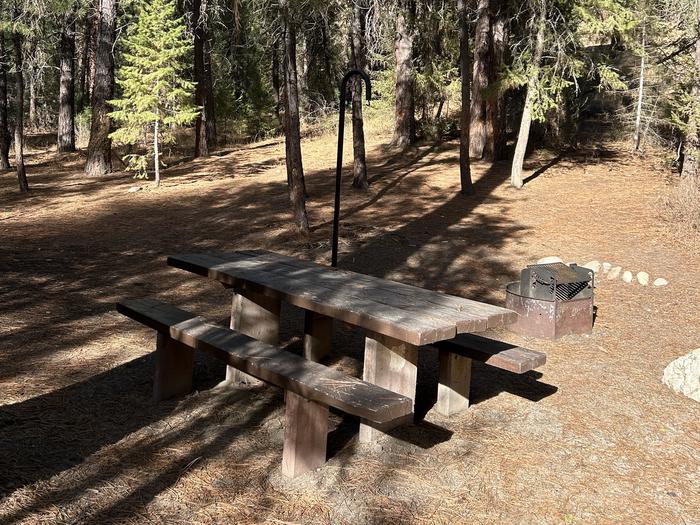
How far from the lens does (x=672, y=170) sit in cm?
1791

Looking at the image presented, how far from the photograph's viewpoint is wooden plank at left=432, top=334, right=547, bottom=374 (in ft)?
15.1

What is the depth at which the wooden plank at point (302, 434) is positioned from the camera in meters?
4.07

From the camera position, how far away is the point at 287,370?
4074mm

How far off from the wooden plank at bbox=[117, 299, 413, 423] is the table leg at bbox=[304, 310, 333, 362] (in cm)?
120

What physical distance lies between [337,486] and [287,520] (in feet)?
1.54

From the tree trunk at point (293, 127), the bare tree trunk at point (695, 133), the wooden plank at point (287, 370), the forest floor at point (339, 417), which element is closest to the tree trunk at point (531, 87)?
the bare tree trunk at point (695, 133)

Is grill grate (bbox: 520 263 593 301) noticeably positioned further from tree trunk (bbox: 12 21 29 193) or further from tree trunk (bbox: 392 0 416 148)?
tree trunk (bbox: 392 0 416 148)

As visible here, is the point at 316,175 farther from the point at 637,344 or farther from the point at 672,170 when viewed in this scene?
the point at 637,344

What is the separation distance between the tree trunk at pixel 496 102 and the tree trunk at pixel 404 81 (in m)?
2.40

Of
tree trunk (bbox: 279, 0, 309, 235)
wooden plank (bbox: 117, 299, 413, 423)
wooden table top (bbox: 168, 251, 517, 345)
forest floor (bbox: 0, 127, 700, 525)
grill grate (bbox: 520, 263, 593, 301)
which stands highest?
tree trunk (bbox: 279, 0, 309, 235)

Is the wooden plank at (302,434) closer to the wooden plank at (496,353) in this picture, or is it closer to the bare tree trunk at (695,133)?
the wooden plank at (496,353)

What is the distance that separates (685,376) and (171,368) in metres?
4.35

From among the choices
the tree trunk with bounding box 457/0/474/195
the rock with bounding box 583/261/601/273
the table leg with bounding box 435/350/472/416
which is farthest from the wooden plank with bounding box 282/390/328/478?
the tree trunk with bounding box 457/0/474/195

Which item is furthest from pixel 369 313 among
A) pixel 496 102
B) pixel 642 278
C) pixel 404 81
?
pixel 404 81
